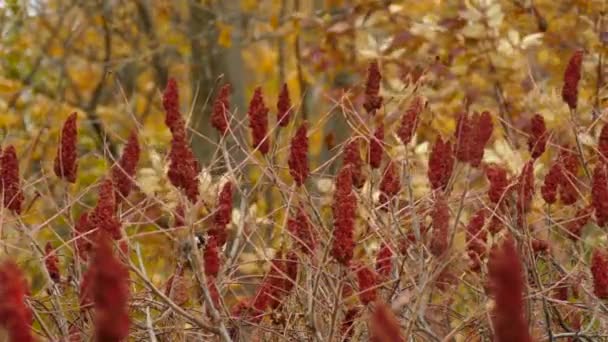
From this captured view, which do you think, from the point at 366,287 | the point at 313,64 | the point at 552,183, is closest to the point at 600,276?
the point at 366,287

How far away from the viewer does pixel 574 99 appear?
8.95ft

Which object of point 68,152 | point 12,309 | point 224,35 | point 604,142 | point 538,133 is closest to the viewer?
point 12,309

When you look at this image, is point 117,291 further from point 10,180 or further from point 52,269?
point 52,269

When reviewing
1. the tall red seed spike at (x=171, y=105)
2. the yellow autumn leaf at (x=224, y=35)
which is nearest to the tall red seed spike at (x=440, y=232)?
the tall red seed spike at (x=171, y=105)

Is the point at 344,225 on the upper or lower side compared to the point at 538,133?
upper

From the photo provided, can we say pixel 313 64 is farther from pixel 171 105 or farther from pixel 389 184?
pixel 171 105

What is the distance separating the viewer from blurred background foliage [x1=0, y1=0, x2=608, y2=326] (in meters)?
4.56

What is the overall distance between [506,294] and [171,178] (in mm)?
1282

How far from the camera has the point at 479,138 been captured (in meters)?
2.14

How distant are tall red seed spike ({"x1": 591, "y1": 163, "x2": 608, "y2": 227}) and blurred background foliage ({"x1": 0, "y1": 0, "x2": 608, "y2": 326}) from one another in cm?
67

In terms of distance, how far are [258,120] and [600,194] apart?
751 mm

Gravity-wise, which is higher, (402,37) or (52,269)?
(52,269)

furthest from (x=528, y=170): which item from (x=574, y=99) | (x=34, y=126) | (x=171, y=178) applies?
(x=34, y=126)

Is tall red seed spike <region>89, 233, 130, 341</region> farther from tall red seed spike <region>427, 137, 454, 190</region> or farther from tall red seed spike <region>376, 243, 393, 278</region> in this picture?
tall red seed spike <region>376, 243, 393, 278</region>
